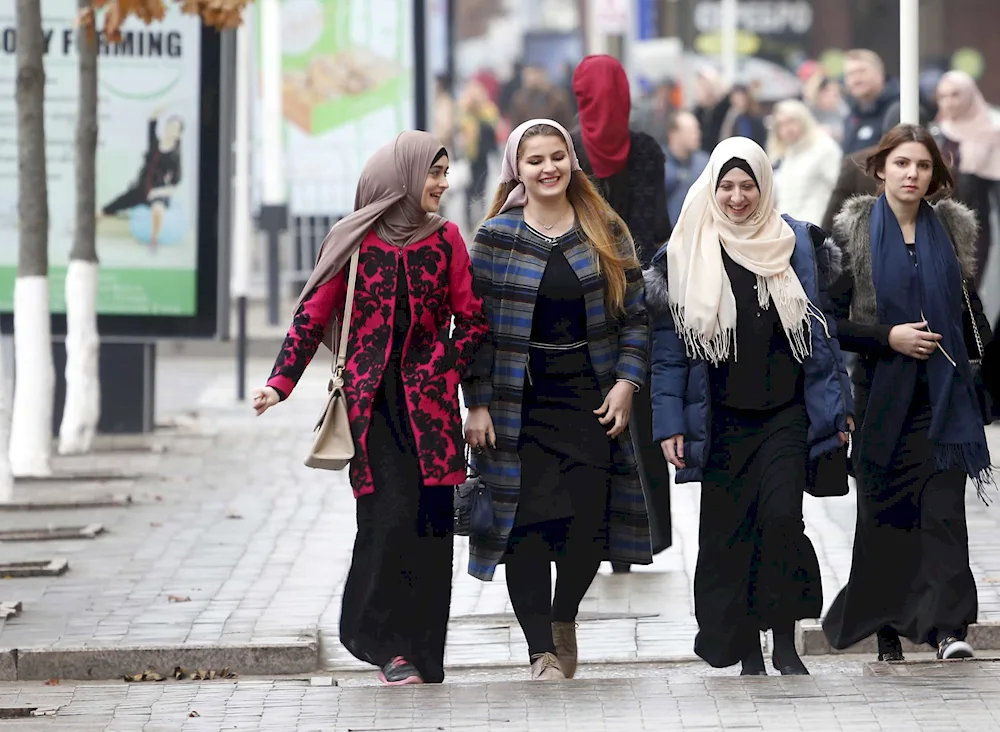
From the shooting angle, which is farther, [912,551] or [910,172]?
[912,551]

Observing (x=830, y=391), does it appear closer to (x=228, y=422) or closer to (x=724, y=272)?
(x=724, y=272)

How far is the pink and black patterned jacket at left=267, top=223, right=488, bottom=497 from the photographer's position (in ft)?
23.0

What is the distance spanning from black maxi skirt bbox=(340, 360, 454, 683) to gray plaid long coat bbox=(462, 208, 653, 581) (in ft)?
0.50

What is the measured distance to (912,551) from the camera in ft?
24.6

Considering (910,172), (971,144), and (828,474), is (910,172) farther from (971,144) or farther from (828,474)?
(971,144)

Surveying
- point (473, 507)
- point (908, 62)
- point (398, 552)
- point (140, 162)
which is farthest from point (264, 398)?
point (140, 162)

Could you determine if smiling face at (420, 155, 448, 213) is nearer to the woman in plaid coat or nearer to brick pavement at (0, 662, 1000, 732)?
the woman in plaid coat

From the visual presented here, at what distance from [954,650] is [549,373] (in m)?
1.53

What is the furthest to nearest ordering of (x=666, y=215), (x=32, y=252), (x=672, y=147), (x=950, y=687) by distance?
(x=672, y=147) → (x=32, y=252) → (x=666, y=215) → (x=950, y=687)

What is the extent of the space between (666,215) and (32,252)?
15.4 feet

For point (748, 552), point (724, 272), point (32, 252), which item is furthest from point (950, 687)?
point (32, 252)

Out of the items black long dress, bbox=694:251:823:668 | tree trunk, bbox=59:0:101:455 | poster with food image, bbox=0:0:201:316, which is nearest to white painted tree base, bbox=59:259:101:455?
tree trunk, bbox=59:0:101:455

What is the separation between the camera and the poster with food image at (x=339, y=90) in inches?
827

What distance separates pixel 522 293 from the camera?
7117 mm
